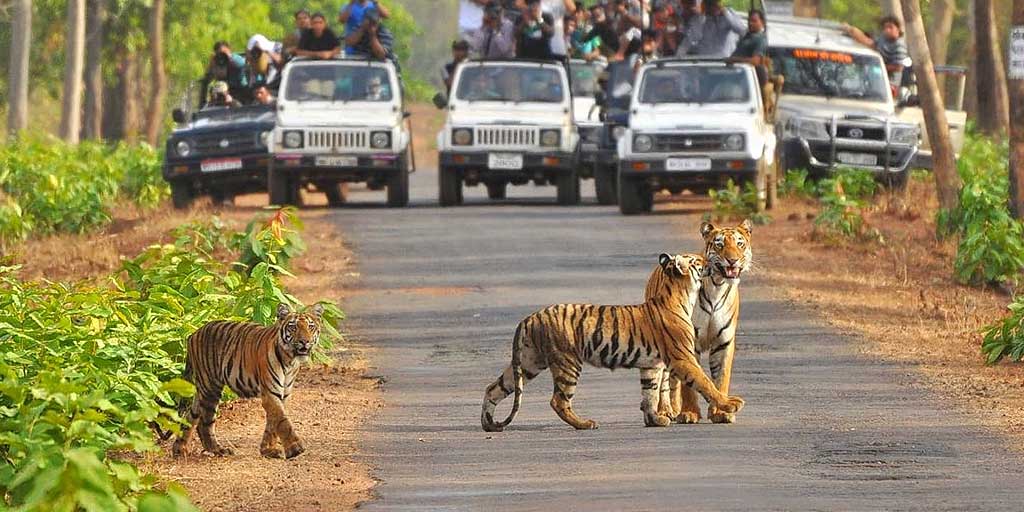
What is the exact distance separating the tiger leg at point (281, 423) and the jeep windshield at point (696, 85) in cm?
1740

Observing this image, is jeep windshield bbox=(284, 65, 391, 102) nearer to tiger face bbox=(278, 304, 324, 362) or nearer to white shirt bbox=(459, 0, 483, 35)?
white shirt bbox=(459, 0, 483, 35)

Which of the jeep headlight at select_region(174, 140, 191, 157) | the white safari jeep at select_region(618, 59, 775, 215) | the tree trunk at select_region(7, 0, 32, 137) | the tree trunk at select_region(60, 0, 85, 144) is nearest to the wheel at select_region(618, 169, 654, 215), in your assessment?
the white safari jeep at select_region(618, 59, 775, 215)

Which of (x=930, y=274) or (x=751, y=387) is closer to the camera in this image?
(x=751, y=387)

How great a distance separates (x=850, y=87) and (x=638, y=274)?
10.6 meters

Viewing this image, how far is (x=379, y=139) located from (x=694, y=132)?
4.32 metres

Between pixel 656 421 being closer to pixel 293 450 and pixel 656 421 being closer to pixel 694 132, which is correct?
pixel 293 450

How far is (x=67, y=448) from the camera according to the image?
931 centimetres

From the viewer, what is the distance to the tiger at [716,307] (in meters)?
→ 12.9

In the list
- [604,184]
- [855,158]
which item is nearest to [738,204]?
[855,158]

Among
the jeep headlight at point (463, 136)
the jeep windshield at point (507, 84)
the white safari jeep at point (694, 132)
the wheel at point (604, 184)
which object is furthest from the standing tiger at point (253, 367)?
the wheel at point (604, 184)

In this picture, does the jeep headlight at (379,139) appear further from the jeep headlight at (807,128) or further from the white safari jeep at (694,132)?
the jeep headlight at (807,128)

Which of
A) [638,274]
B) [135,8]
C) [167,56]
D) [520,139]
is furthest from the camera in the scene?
[167,56]

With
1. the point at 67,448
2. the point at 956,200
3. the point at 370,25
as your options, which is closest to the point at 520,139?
the point at 370,25

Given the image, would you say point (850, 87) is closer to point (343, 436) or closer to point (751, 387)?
point (751, 387)
